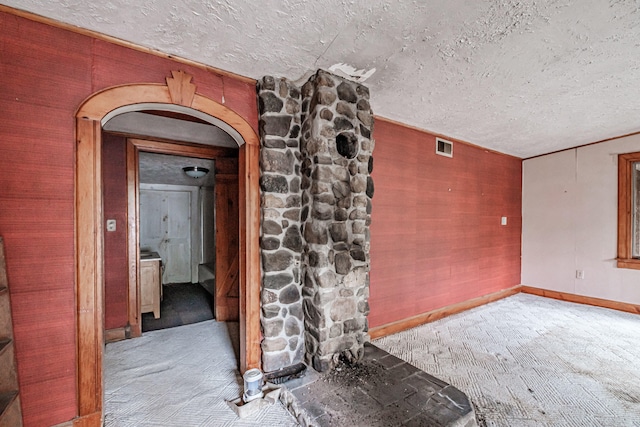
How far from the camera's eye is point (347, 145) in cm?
229

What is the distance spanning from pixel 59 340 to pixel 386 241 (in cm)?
266

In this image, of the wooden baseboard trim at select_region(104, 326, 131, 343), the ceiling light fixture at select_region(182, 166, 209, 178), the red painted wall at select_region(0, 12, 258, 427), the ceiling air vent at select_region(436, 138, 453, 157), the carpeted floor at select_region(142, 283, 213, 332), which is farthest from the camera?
the ceiling light fixture at select_region(182, 166, 209, 178)

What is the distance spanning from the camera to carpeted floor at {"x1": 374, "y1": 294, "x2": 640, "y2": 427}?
1.92 m

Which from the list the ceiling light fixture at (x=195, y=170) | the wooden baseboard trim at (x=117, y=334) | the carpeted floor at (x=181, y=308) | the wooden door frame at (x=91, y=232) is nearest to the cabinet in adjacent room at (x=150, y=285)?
the carpeted floor at (x=181, y=308)

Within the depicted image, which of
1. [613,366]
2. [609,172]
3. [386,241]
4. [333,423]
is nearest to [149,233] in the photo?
[386,241]

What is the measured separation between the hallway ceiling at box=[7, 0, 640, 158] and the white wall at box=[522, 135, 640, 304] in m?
1.65

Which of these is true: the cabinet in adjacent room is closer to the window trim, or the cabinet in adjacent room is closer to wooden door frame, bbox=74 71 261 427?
wooden door frame, bbox=74 71 261 427

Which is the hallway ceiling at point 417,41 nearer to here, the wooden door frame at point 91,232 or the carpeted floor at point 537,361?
the wooden door frame at point 91,232

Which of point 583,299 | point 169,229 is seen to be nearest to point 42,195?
point 169,229

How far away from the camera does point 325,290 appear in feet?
7.03

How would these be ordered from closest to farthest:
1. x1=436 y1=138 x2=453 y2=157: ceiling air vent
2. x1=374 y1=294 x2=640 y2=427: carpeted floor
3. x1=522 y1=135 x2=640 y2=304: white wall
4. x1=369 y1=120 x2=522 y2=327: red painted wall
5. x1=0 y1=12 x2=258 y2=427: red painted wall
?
x1=0 y1=12 x2=258 y2=427: red painted wall < x1=374 y1=294 x2=640 y2=427: carpeted floor < x1=369 y1=120 x2=522 y2=327: red painted wall < x1=436 y1=138 x2=453 y2=157: ceiling air vent < x1=522 y1=135 x2=640 y2=304: white wall

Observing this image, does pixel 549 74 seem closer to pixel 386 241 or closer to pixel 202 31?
pixel 386 241

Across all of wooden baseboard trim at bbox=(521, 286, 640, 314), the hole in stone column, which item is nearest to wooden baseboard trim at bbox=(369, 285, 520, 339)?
wooden baseboard trim at bbox=(521, 286, 640, 314)

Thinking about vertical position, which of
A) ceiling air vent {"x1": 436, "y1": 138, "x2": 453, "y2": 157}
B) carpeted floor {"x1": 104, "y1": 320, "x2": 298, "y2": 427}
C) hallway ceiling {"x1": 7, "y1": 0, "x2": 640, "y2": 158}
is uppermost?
hallway ceiling {"x1": 7, "y1": 0, "x2": 640, "y2": 158}
